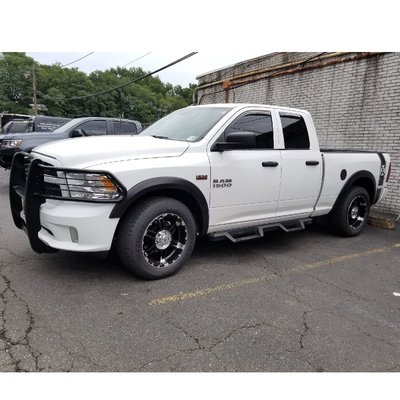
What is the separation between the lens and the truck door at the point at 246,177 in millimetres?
3930

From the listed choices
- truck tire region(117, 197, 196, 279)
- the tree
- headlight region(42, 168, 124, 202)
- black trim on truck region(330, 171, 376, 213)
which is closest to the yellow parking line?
truck tire region(117, 197, 196, 279)

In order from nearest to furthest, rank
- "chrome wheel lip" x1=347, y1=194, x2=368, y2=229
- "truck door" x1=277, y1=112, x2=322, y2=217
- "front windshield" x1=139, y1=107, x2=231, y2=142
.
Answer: "front windshield" x1=139, y1=107, x2=231, y2=142, "truck door" x1=277, y1=112, x2=322, y2=217, "chrome wheel lip" x1=347, y1=194, x2=368, y2=229

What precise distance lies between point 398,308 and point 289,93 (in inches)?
294

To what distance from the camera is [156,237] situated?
3.61 meters

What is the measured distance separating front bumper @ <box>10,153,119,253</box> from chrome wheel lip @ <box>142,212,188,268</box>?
0.44 meters

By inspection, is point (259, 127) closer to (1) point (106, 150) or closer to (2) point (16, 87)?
(1) point (106, 150)

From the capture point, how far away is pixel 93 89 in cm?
4862

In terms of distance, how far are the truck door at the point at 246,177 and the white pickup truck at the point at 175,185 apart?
0.01 meters

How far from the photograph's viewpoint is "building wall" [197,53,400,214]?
7254 mm

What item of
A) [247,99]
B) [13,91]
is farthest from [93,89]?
[247,99]

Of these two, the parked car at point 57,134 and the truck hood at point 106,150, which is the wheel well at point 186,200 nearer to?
the truck hood at point 106,150

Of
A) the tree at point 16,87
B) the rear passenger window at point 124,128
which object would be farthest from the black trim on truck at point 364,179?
the tree at point 16,87

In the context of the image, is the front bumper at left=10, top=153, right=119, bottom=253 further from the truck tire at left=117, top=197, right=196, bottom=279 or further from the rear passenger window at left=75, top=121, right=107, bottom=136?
the rear passenger window at left=75, top=121, right=107, bottom=136

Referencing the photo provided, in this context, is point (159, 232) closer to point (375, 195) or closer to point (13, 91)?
point (375, 195)
